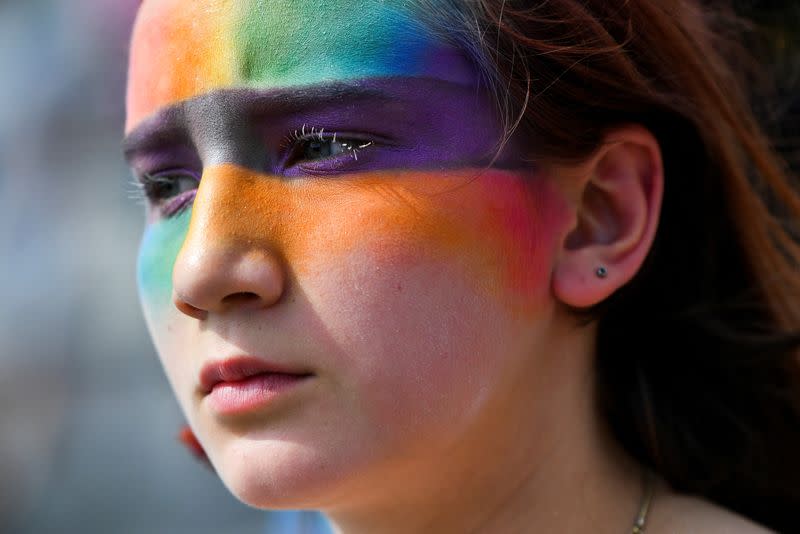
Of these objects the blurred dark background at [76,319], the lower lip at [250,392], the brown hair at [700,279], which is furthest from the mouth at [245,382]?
the blurred dark background at [76,319]

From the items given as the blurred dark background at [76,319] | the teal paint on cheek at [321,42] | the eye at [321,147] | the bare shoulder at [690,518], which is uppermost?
the blurred dark background at [76,319]

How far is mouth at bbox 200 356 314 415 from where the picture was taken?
1.42m

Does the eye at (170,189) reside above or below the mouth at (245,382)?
above

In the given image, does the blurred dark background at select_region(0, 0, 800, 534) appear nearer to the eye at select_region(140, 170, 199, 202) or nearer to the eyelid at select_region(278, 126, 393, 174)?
the eye at select_region(140, 170, 199, 202)

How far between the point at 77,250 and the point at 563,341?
169 inches

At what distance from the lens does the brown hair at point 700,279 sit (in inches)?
64.4

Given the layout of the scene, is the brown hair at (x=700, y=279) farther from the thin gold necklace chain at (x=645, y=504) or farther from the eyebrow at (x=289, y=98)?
the eyebrow at (x=289, y=98)

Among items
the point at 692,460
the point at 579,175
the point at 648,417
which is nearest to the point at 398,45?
the point at 579,175

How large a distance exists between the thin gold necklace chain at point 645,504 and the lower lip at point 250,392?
2.31 feet

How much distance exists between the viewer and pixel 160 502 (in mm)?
4891

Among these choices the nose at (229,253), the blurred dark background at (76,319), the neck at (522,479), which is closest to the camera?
the nose at (229,253)

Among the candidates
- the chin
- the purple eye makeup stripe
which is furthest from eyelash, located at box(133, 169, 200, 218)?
the chin

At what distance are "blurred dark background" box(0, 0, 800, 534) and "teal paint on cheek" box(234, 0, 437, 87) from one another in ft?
11.4

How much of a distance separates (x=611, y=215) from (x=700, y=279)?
0.40 metres
